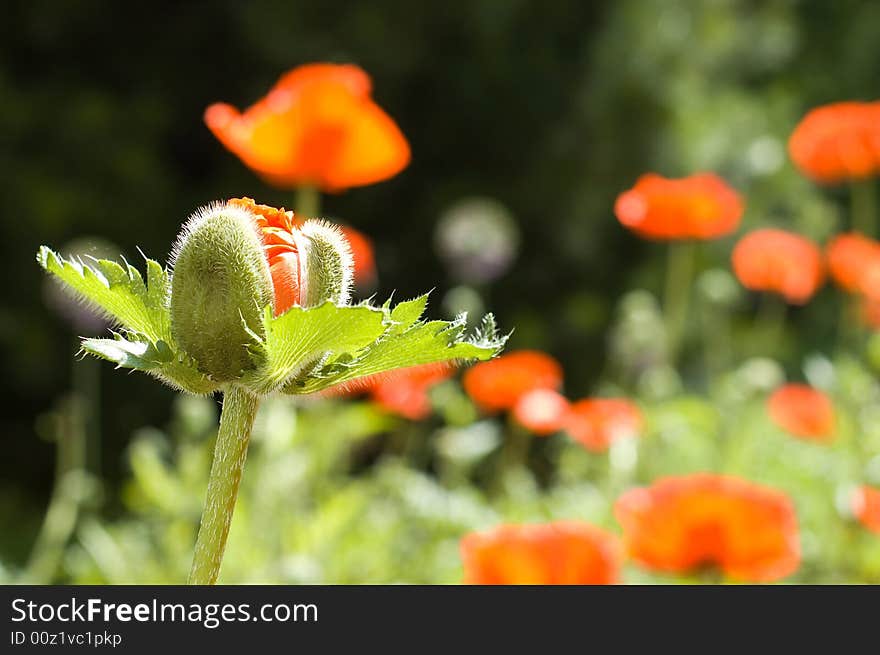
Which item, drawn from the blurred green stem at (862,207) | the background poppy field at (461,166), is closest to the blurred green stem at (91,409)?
the background poppy field at (461,166)

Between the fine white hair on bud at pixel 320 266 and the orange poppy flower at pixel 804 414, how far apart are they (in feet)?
6.72

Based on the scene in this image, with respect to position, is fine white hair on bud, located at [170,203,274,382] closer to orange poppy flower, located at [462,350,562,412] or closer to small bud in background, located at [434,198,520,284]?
orange poppy flower, located at [462,350,562,412]

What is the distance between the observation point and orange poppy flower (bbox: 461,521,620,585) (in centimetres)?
130

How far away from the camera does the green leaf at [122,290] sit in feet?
1.40

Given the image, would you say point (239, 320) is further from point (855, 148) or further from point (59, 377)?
point (59, 377)

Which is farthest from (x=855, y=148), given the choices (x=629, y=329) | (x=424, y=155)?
(x=424, y=155)

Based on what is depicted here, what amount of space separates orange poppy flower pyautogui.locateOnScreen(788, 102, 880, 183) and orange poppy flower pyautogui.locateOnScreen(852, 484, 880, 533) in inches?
45.4

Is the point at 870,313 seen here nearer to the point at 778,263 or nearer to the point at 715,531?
the point at 778,263

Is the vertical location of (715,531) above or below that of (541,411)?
below

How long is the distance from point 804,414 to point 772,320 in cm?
293

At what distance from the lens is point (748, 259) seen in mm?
Result: 2529

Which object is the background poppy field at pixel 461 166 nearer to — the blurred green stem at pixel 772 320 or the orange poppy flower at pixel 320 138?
the blurred green stem at pixel 772 320

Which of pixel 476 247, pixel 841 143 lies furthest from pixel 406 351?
pixel 476 247

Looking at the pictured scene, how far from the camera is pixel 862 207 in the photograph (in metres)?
5.07
